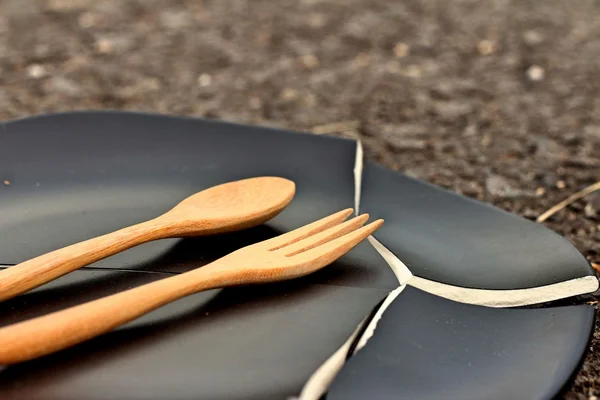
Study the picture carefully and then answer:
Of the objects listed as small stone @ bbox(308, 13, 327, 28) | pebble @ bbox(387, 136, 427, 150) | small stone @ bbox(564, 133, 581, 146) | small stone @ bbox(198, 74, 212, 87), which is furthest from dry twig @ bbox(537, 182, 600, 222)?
small stone @ bbox(308, 13, 327, 28)

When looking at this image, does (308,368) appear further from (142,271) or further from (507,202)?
(507,202)

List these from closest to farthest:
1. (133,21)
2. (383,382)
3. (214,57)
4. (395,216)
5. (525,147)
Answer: (383,382), (395,216), (525,147), (214,57), (133,21)

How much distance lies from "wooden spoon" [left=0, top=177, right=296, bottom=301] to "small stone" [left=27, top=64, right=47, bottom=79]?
1.08m

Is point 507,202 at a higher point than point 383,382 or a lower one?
lower

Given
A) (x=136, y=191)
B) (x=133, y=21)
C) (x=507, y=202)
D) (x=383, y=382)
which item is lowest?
(x=507, y=202)

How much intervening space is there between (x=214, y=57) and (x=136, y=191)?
1057 mm

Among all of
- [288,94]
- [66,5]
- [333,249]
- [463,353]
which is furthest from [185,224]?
[66,5]

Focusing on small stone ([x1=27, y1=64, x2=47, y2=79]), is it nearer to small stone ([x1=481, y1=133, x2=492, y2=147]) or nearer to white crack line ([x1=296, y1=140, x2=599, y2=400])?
small stone ([x1=481, y1=133, x2=492, y2=147])

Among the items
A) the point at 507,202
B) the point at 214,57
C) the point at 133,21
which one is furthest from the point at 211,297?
the point at 133,21

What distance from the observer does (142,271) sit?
0.76 meters

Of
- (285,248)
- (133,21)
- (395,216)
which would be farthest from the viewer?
(133,21)

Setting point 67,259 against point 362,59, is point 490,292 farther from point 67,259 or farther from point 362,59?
point 362,59

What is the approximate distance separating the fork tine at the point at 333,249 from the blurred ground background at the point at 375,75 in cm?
57

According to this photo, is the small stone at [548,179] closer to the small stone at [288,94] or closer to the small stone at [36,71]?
the small stone at [288,94]
